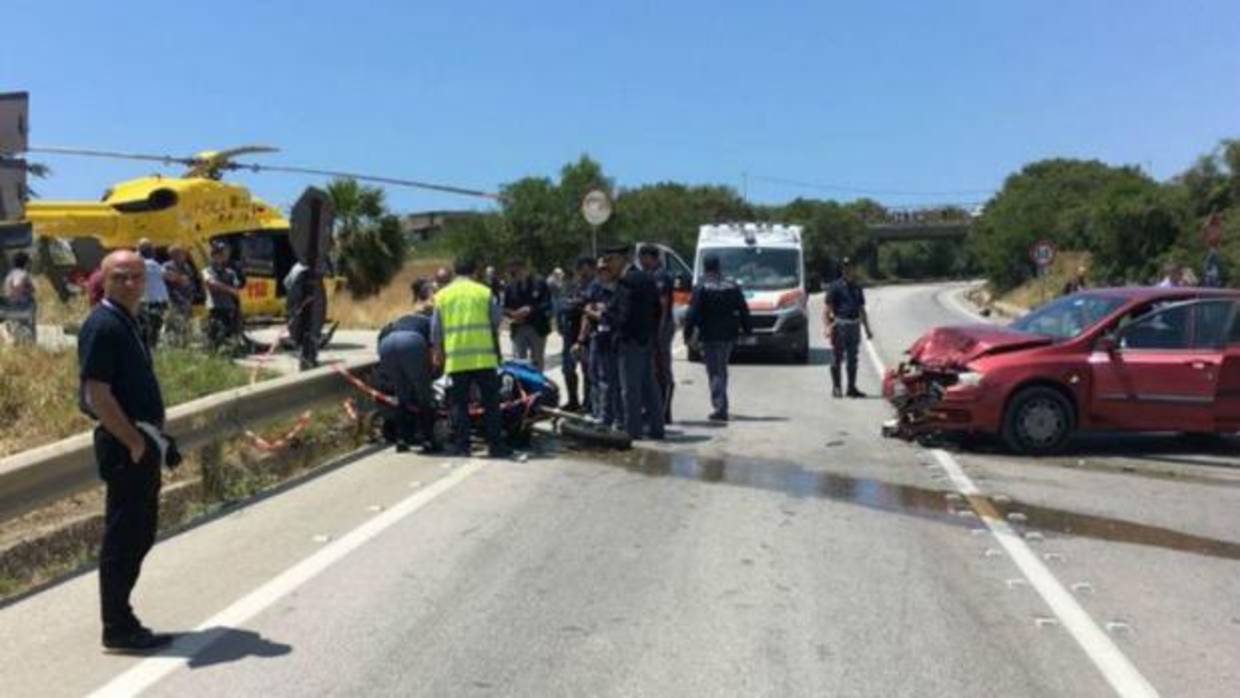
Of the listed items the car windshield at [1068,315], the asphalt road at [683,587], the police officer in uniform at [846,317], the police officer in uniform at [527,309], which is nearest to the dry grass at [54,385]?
the asphalt road at [683,587]

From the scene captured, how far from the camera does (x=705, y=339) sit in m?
14.4

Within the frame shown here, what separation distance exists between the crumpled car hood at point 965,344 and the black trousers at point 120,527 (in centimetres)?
826

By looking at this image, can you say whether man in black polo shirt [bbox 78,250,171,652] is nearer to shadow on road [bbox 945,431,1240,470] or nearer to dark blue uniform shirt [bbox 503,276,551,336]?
shadow on road [bbox 945,431,1240,470]

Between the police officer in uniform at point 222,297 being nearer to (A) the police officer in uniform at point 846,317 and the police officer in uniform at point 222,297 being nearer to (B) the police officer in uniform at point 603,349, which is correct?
(B) the police officer in uniform at point 603,349

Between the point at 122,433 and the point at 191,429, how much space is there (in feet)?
10.9

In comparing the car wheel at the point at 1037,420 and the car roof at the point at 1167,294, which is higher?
the car roof at the point at 1167,294

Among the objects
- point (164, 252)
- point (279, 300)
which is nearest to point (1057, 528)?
point (164, 252)

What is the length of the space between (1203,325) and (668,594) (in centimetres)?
772

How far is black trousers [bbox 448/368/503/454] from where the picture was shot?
37.4ft

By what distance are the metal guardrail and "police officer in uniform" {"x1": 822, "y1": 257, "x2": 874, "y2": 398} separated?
675 cm

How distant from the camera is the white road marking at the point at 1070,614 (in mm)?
5598

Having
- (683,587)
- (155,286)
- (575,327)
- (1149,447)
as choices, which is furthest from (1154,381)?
(155,286)

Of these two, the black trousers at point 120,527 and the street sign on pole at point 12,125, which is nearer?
the black trousers at point 120,527

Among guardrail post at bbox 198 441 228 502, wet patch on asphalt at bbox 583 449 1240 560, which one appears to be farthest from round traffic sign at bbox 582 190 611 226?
guardrail post at bbox 198 441 228 502
